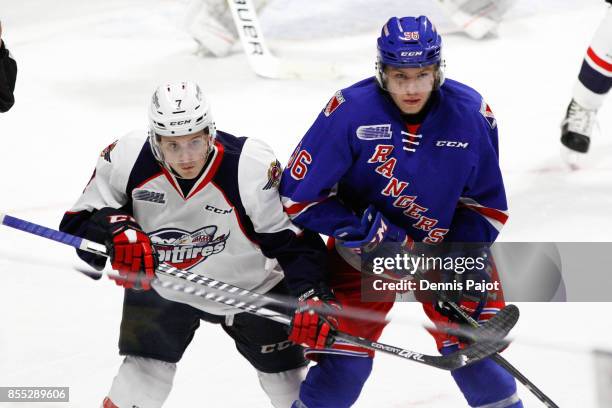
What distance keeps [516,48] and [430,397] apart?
3397mm

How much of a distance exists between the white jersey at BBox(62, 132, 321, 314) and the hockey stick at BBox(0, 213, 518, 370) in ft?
0.16

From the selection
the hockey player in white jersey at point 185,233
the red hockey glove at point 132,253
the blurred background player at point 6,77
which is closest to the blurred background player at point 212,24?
the blurred background player at point 6,77

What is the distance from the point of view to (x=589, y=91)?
4.60 metres

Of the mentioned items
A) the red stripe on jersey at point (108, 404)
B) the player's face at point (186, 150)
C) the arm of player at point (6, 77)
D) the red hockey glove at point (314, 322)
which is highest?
the player's face at point (186, 150)

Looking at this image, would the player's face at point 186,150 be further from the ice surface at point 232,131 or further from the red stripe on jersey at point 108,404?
→ the ice surface at point 232,131

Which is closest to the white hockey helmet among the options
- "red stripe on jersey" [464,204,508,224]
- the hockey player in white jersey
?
the hockey player in white jersey

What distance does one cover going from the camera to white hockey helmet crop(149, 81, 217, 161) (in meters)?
2.45

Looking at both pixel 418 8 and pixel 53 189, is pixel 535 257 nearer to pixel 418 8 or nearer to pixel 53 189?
pixel 53 189

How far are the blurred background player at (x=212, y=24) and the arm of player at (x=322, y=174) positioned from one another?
358 cm

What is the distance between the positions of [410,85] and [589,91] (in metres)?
2.39

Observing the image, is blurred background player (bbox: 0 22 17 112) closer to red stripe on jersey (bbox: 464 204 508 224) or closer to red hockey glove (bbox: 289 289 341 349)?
red hockey glove (bbox: 289 289 341 349)

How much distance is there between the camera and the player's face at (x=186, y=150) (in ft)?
A: 8.07

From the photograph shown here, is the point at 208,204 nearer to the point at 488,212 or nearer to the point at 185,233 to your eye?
the point at 185,233

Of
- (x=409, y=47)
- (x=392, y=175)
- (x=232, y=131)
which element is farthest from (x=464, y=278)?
(x=232, y=131)
